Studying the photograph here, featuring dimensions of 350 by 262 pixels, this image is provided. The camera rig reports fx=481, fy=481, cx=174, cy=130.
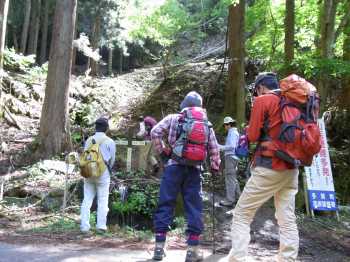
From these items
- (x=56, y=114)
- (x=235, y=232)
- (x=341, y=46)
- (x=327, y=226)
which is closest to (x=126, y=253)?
(x=235, y=232)

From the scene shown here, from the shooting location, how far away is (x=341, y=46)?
12984mm

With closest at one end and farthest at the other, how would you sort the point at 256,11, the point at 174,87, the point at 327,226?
the point at 327,226, the point at 256,11, the point at 174,87

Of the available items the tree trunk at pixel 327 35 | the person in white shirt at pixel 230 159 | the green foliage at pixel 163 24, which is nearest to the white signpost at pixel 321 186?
the tree trunk at pixel 327 35

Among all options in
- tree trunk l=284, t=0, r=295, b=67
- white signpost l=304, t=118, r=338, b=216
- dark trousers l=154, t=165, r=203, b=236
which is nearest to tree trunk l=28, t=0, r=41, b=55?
tree trunk l=284, t=0, r=295, b=67

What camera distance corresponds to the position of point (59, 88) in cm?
1262

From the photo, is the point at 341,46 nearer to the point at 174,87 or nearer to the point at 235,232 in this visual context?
the point at 174,87

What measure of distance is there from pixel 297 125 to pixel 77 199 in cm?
616

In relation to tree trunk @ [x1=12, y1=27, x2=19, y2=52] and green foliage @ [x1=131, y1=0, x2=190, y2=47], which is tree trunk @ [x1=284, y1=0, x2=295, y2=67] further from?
tree trunk @ [x1=12, y1=27, x2=19, y2=52]

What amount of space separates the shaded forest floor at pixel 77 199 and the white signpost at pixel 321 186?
0.26m

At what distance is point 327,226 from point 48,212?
4898 mm

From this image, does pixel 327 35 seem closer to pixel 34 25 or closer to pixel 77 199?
pixel 77 199

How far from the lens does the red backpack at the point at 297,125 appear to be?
14.0 ft

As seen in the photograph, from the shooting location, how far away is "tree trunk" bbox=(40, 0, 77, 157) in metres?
12.4

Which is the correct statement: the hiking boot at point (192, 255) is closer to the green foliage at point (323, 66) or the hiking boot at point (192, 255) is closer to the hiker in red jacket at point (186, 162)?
the hiker in red jacket at point (186, 162)
